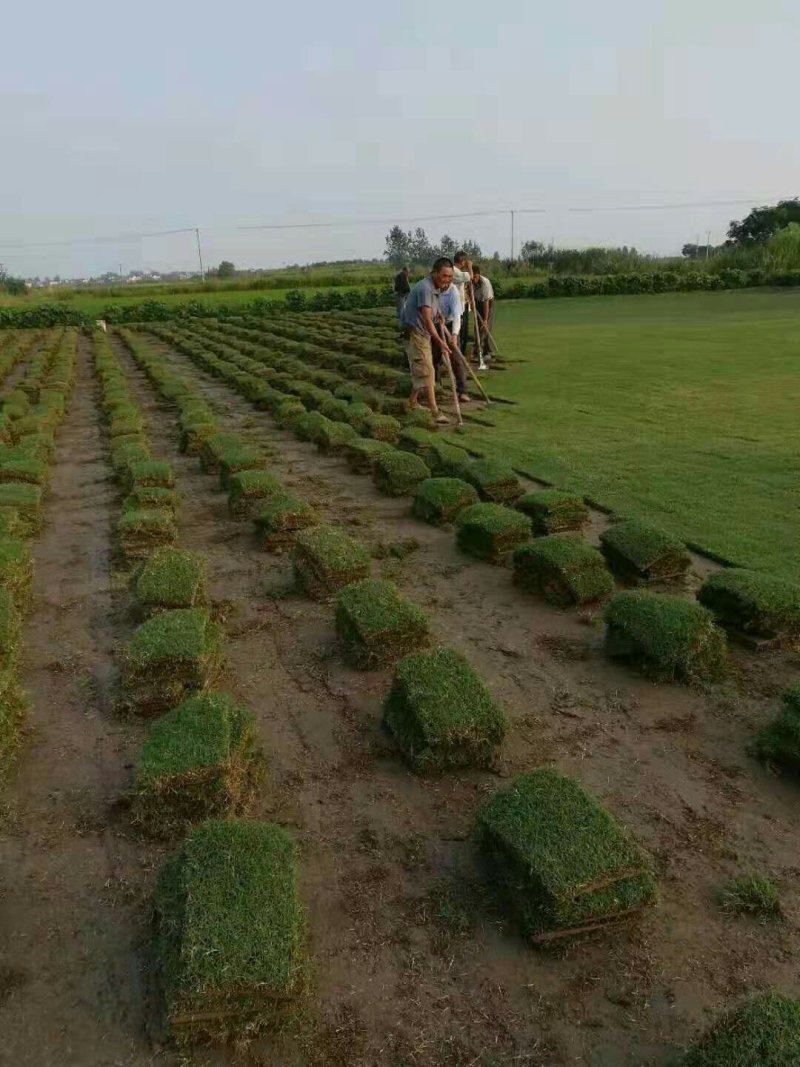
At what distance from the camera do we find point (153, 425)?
1280 centimetres

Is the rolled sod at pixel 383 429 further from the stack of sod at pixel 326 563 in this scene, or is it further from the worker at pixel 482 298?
the worker at pixel 482 298

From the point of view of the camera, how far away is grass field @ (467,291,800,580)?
7098 millimetres

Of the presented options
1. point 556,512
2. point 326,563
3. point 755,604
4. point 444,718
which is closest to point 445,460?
point 556,512

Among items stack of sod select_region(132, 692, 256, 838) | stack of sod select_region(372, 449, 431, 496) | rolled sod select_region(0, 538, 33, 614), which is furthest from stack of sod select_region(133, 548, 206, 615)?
stack of sod select_region(372, 449, 431, 496)

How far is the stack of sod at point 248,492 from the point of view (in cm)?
781

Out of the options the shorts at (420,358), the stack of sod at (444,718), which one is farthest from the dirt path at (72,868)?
the shorts at (420,358)

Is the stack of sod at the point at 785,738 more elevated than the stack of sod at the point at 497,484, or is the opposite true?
the stack of sod at the point at 497,484

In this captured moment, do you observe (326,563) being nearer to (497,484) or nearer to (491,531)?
(491,531)

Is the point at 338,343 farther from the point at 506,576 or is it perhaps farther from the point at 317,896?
the point at 317,896

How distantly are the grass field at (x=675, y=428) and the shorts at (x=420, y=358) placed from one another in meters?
1.32

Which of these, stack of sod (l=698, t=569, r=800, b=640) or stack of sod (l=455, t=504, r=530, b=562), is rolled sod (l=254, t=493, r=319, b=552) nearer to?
stack of sod (l=455, t=504, r=530, b=562)

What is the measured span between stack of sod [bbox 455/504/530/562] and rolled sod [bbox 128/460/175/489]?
3.27m

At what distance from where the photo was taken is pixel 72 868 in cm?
328

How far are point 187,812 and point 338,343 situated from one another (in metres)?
19.5
